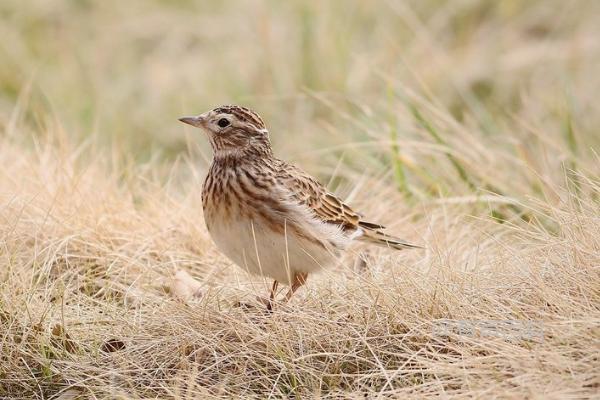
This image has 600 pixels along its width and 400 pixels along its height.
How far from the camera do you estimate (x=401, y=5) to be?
10.8 metres

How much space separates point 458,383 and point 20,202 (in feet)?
9.96

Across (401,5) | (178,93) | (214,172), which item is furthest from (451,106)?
(214,172)

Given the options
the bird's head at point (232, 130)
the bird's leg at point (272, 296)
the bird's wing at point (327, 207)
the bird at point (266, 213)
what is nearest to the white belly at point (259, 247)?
the bird at point (266, 213)

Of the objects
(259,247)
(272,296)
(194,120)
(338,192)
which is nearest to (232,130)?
(194,120)

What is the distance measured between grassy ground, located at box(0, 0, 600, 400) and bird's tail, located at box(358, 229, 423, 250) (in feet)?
0.33

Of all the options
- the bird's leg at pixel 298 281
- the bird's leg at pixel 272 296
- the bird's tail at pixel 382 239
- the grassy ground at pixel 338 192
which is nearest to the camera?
the grassy ground at pixel 338 192

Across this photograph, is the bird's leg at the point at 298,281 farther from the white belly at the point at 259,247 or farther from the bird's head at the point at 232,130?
the bird's head at the point at 232,130

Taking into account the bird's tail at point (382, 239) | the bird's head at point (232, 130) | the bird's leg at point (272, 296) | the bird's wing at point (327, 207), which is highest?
the bird's head at point (232, 130)

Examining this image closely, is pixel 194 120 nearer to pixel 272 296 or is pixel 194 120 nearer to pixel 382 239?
pixel 272 296

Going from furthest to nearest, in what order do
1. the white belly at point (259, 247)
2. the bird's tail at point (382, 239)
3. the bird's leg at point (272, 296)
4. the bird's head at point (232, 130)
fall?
the bird's tail at point (382, 239) < the bird's head at point (232, 130) < the white belly at point (259, 247) < the bird's leg at point (272, 296)

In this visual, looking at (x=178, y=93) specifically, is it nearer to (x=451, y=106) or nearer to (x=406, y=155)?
(x=451, y=106)

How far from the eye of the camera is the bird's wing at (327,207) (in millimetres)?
5684

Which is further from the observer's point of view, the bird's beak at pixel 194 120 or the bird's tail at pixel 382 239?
the bird's tail at pixel 382 239

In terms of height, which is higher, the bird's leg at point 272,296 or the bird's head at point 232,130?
the bird's head at point 232,130
